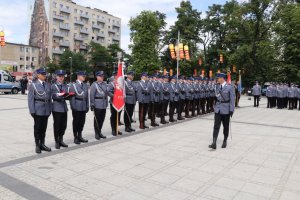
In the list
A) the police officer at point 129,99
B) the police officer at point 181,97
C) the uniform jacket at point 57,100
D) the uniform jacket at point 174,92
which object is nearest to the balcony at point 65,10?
the police officer at point 181,97

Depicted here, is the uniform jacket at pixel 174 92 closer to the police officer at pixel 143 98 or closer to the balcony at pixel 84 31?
the police officer at pixel 143 98

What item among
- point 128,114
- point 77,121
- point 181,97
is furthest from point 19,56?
point 77,121

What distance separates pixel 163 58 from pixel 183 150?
50.9 meters

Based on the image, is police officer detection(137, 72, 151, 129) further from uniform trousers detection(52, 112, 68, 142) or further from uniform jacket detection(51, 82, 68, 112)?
uniform jacket detection(51, 82, 68, 112)

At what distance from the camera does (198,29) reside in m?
56.1

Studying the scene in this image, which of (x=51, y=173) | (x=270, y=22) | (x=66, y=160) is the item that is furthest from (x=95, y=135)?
(x=270, y=22)

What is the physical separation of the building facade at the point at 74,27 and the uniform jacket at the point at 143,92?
7216 cm

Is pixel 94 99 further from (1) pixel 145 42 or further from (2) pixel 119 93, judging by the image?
(1) pixel 145 42

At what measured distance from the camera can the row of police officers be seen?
7871 mm

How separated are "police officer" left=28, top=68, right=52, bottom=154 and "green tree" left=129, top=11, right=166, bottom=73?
149ft

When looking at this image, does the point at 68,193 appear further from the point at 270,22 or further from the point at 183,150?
the point at 270,22

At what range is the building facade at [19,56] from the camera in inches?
2945

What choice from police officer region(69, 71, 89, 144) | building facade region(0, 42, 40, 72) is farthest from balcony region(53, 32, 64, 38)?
police officer region(69, 71, 89, 144)

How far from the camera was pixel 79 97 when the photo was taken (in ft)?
29.2
